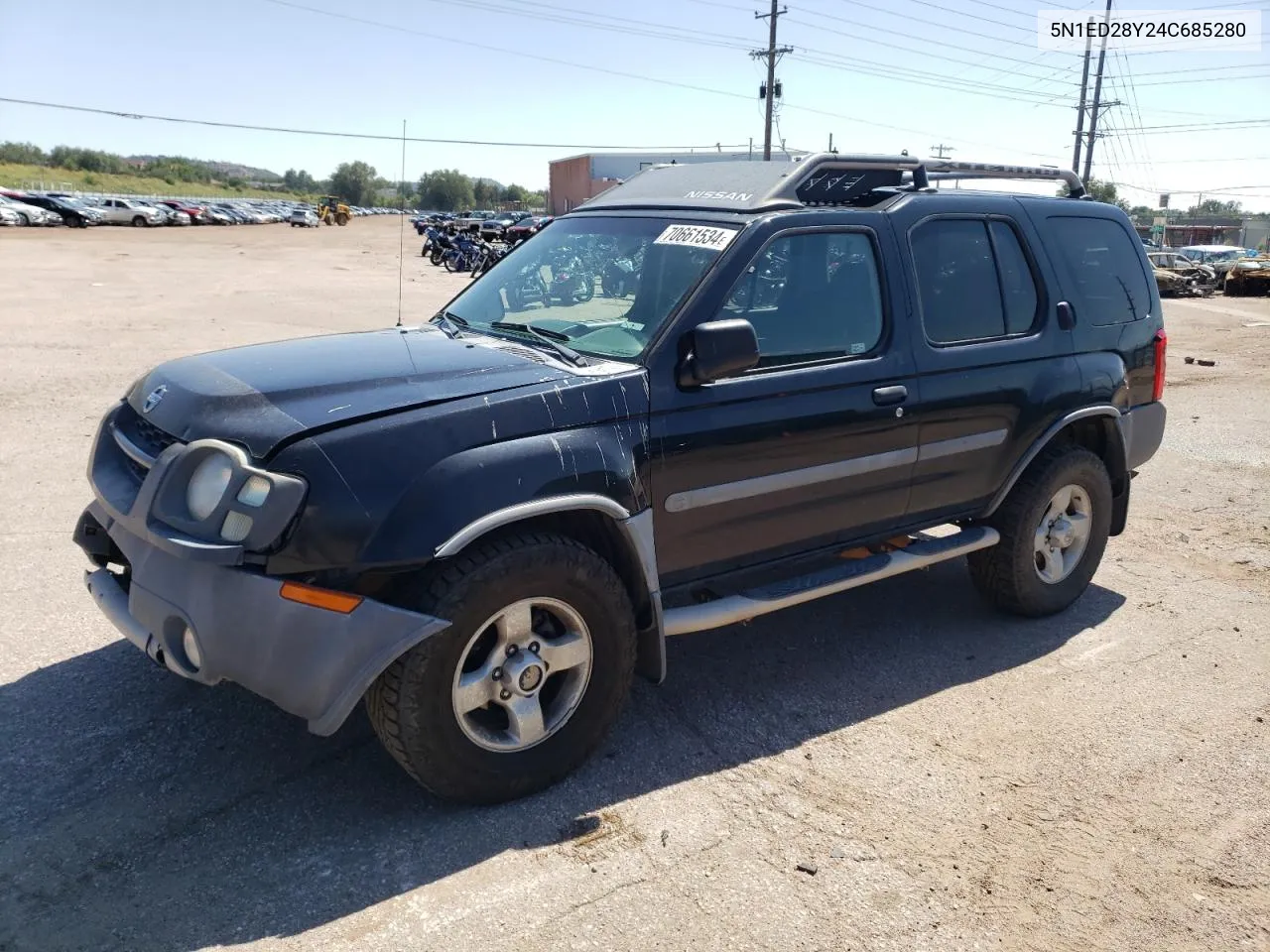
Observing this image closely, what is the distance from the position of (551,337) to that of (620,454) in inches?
30.1

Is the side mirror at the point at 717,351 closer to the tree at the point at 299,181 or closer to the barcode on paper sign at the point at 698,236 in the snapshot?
the barcode on paper sign at the point at 698,236

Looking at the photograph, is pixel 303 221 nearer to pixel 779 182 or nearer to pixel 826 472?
pixel 779 182

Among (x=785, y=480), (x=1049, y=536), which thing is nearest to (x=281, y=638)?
(x=785, y=480)

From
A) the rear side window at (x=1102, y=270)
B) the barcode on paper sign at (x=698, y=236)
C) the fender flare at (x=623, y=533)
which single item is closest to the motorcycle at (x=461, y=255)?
the rear side window at (x=1102, y=270)

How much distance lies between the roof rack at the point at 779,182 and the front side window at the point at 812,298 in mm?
222

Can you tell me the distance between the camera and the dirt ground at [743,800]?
2859mm

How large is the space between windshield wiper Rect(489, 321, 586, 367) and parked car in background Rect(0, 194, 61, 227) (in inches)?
2177

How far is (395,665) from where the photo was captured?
306 cm

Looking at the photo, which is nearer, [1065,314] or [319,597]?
[319,597]

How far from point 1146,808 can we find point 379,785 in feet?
8.57

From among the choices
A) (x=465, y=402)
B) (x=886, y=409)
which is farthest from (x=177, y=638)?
(x=886, y=409)

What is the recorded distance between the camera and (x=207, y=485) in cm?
309

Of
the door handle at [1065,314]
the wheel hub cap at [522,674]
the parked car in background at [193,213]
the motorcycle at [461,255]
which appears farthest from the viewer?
the parked car in background at [193,213]

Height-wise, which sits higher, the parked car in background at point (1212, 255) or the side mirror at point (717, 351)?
the parked car in background at point (1212, 255)
